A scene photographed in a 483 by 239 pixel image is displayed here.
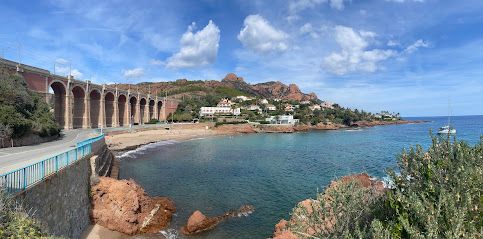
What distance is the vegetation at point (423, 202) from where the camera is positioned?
6.51 metres

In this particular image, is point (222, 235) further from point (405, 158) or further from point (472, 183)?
point (472, 183)

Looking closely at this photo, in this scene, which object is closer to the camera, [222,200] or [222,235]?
[222,235]

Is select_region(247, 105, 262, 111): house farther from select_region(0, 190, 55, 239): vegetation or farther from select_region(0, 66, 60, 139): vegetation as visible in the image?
select_region(0, 190, 55, 239): vegetation

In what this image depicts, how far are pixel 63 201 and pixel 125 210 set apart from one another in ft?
17.6

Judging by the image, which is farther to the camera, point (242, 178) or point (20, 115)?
point (242, 178)

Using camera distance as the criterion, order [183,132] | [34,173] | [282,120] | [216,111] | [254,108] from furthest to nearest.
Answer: [254,108] → [216,111] → [282,120] → [183,132] → [34,173]

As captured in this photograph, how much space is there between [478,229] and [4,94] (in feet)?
119

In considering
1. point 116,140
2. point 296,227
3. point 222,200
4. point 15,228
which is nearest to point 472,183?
point 296,227

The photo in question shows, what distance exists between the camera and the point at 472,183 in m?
7.11

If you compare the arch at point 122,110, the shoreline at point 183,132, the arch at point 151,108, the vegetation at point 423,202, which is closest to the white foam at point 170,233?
the vegetation at point 423,202

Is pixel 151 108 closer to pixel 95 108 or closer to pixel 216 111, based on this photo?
pixel 216 111

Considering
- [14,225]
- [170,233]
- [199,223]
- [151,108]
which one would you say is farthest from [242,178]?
[151,108]

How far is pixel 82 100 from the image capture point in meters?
Answer: 71.5

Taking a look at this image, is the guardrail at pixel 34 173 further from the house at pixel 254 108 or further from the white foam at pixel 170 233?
the house at pixel 254 108
